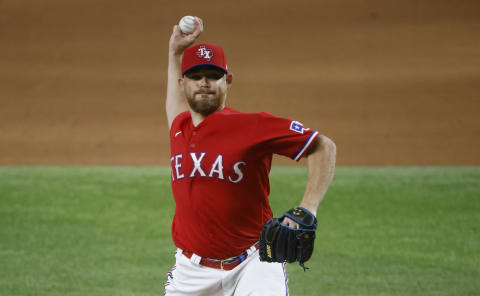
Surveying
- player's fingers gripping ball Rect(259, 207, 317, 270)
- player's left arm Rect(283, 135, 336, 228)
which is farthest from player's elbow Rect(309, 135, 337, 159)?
player's fingers gripping ball Rect(259, 207, 317, 270)

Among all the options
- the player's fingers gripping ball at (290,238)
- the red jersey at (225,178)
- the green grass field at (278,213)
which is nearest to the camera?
the player's fingers gripping ball at (290,238)

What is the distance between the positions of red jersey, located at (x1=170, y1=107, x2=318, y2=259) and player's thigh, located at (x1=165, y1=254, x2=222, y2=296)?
79mm

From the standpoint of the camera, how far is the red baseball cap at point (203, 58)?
3580 mm

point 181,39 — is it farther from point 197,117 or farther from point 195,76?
point 197,117

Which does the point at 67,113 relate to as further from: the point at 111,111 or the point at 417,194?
the point at 417,194

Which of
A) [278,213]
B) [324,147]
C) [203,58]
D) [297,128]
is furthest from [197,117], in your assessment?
[278,213]

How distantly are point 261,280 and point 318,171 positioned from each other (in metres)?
0.64

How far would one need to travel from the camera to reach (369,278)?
6.79 m

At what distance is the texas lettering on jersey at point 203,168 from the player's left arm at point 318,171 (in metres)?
0.36

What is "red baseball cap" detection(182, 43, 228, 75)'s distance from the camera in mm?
3580

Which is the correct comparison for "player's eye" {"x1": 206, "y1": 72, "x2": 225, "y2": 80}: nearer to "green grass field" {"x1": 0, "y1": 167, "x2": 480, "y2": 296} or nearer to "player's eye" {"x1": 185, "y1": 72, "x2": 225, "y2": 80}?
"player's eye" {"x1": 185, "y1": 72, "x2": 225, "y2": 80}

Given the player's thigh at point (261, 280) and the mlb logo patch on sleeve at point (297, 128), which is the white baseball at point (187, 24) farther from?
the player's thigh at point (261, 280)

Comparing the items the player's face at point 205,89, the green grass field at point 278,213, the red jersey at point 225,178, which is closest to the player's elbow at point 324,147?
the red jersey at point 225,178

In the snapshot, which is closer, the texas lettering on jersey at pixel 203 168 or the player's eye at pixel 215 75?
the texas lettering on jersey at pixel 203 168
